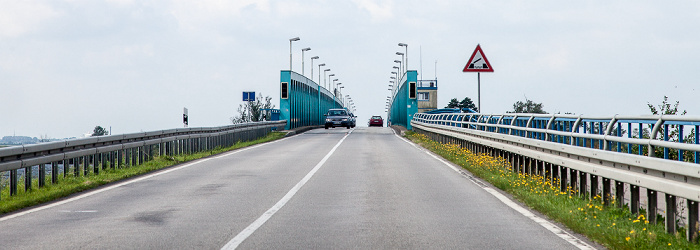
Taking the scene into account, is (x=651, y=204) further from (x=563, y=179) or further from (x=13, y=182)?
(x=13, y=182)

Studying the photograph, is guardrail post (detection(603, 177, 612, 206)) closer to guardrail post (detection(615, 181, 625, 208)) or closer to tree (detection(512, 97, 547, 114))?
guardrail post (detection(615, 181, 625, 208))

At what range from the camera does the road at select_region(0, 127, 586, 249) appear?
7.06 m

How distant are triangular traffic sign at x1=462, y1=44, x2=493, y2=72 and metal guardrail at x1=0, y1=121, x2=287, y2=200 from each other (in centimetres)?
829

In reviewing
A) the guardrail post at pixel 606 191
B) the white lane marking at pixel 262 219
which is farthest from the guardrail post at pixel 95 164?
the guardrail post at pixel 606 191

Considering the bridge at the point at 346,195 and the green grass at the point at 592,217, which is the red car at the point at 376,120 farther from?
the green grass at the point at 592,217

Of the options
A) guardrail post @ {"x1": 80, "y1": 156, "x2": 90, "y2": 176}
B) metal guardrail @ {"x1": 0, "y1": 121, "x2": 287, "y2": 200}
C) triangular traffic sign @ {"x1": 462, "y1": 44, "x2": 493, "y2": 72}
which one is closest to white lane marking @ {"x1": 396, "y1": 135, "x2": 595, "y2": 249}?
triangular traffic sign @ {"x1": 462, "y1": 44, "x2": 493, "y2": 72}

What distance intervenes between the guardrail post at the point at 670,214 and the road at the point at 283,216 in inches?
45.0

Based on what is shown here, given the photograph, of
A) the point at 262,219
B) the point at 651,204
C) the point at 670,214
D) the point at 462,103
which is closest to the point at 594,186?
the point at 651,204

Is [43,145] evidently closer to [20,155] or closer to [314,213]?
[20,155]

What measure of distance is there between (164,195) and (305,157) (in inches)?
387

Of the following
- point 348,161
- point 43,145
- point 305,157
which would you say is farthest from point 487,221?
point 305,157

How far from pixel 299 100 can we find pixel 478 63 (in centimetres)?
4178

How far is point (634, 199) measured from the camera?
8.60 metres

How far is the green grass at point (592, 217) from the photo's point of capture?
691 centimetres
